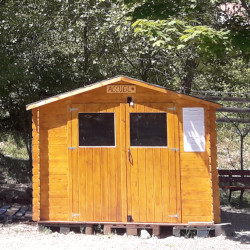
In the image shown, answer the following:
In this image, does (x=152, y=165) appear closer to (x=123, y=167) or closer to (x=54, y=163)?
(x=123, y=167)

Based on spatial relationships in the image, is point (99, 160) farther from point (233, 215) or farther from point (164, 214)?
point (233, 215)

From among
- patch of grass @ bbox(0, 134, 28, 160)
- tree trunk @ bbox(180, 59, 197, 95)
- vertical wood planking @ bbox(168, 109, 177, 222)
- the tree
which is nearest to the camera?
the tree

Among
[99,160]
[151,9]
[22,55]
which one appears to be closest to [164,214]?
[99,160]

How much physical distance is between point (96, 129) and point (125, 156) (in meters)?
0.71

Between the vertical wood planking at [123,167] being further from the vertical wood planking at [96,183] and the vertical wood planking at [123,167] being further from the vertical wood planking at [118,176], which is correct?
the vertical wood planking at [96,183]

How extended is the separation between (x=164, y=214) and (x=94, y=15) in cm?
656

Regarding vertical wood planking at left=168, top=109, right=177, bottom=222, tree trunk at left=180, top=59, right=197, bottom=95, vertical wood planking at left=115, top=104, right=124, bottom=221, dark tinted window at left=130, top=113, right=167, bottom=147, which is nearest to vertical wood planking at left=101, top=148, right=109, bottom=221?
vertical wood planking at left=115, top=104, right=124, bottom=221

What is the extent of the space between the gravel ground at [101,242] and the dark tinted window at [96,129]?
5.49ft

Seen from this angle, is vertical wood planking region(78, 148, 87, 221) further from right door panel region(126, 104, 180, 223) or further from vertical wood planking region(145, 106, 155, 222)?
vertical wood planking region(145, 106, 155, 222)

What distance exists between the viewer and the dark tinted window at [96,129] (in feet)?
25.8

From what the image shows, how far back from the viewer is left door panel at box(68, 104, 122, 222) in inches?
308

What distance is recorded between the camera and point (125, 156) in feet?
25.6

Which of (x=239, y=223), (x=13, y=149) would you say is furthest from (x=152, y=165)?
(x=13, y=149)

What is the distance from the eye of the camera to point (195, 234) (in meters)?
7.88
